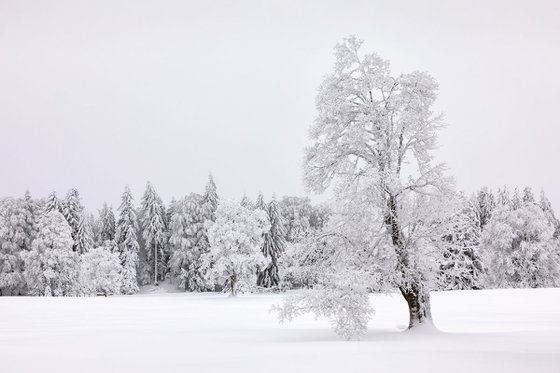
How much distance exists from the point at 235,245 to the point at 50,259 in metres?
21.7

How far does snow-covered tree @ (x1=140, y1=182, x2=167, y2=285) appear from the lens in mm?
93312

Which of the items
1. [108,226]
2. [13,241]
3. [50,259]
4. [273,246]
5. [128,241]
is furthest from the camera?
[108,226]

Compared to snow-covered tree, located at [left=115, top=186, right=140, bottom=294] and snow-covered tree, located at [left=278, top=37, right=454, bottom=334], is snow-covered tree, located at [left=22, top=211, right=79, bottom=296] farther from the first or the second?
snow-covered tree, located at [left=278, top=37, right=454, bottom=334]

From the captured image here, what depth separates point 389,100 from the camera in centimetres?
2231

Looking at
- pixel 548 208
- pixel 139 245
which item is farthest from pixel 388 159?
pixel 548 208

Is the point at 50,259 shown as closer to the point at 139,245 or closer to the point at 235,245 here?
the point at 235,245

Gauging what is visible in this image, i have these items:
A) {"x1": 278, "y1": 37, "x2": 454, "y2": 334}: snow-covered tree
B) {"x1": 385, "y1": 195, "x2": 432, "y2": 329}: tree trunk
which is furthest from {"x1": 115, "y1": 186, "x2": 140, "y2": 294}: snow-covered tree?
{"x1": 385, "y1": 195, "x2": 432, "y2": 329}: tree trunk

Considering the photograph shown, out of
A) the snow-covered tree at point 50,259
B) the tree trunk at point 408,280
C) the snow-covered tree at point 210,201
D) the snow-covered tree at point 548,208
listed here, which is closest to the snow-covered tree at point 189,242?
the snow-covered tree at point 210,201

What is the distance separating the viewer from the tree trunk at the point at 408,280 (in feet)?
70.9

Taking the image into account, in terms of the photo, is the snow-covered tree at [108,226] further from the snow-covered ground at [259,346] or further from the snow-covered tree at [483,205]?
the snow-covered ground at [259,346]

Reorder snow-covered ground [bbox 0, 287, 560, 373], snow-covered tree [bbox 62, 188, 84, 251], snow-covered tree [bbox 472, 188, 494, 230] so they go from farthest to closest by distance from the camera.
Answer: snow-covered tree [bbox 472, 188, 494, 230] → snow-covered tree [bbox 62, 188, 84, 251] → snow-covered ground [bbox 0, 287, 560, 373]

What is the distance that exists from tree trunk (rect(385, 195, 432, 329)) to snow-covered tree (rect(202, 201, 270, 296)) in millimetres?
40875

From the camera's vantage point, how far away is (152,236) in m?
93.2

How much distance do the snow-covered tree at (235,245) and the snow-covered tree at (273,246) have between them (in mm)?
16243
